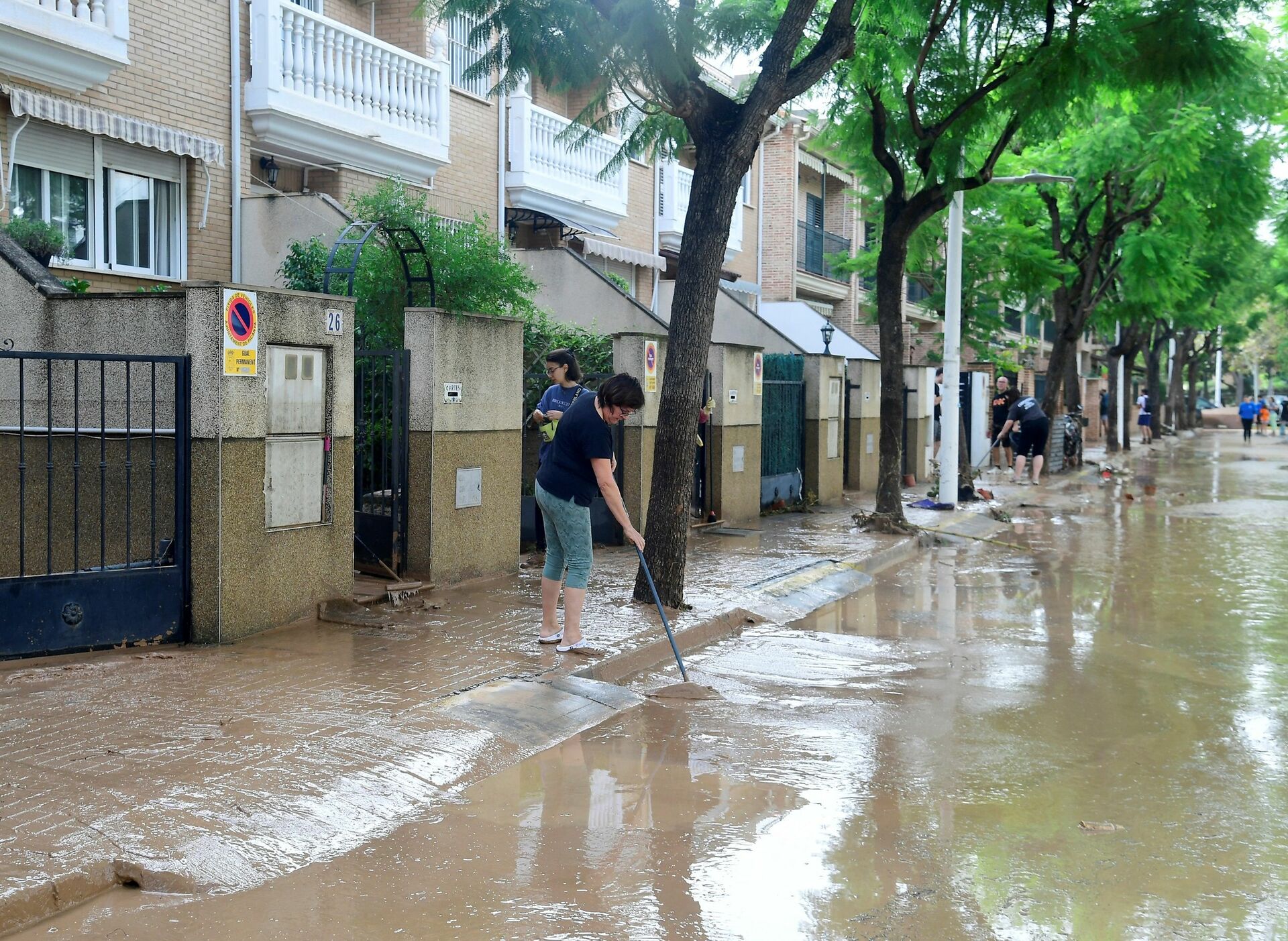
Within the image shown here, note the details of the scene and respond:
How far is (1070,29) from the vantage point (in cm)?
1380

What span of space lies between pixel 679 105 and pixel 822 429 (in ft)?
32.2

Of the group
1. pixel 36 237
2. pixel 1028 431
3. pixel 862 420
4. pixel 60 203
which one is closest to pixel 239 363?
pixel 36 237

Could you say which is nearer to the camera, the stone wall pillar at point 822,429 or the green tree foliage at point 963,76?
the green tree foliage at point 963,76

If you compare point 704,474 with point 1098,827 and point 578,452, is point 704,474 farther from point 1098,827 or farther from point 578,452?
point 1098,827

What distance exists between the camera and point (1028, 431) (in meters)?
24.5

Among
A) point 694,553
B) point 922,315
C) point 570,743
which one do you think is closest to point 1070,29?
point 694,553

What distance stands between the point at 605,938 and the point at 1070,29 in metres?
12.4

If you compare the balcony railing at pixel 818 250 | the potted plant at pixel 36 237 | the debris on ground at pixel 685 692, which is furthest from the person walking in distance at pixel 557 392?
the balcony railing at pixel 818 250

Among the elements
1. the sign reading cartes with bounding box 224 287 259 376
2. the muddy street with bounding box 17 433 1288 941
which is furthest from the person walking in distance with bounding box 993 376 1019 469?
the sign reading cartes with bounding box 224 287 259 376

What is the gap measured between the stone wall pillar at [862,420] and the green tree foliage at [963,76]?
443cm

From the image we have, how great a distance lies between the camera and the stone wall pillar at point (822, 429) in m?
19.2

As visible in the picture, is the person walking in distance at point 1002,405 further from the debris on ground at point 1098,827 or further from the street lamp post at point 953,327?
the debris on ground at point 1098,827

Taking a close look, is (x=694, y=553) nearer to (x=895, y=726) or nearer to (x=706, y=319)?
(x=706, y=319)

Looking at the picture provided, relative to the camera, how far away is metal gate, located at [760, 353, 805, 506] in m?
17.8
